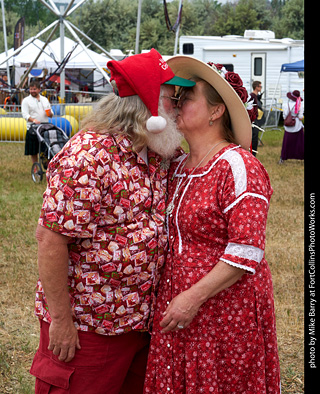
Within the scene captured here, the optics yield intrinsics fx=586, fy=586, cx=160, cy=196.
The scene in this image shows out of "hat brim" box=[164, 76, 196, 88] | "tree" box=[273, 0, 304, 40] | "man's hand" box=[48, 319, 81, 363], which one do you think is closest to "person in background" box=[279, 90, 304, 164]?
"hat brim" box=[164, 76, 196, 88]

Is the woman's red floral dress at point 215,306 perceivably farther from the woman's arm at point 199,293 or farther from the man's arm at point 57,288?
the man's arm at point 57,288

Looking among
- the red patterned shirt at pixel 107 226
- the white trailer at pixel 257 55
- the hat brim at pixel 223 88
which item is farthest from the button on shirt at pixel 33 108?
the white trailer at pixel 257 55

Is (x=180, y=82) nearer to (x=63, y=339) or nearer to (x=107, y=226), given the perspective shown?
(x=107, y=226)

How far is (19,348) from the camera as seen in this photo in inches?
161

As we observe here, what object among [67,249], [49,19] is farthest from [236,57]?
[49,19]

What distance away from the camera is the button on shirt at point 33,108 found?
10.6 meters

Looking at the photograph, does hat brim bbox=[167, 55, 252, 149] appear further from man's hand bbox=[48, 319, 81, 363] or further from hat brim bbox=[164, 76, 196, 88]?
man's hand bbox=[48, 319, 81, 363]

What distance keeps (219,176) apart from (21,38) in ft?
79.0

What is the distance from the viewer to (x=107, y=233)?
7.28ft

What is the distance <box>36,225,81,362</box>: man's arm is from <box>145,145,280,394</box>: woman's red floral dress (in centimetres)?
35

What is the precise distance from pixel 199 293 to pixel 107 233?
0.41m

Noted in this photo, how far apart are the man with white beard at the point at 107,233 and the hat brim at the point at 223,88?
0.11 meters

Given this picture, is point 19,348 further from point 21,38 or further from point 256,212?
point 21,38

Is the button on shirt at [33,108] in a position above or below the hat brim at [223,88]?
below
